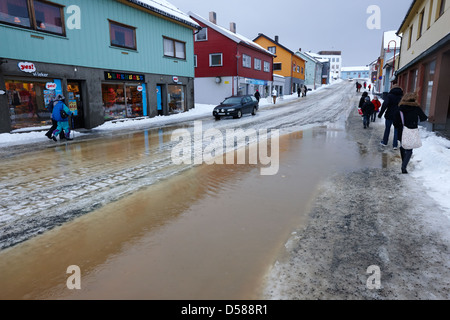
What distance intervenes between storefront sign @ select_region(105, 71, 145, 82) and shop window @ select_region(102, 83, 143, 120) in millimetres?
418

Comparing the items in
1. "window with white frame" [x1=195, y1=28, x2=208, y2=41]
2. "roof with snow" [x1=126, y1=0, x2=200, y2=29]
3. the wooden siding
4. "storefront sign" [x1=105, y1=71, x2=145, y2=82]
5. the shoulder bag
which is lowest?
the shoulder bag

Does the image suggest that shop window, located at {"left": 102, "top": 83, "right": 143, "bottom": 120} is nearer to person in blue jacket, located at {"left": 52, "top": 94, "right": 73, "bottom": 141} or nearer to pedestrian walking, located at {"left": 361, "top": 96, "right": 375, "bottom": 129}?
person in blue jacket, located at {"left": 52, "top": 94, "right": 73, "bottom": 141}

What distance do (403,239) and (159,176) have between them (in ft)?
14.8

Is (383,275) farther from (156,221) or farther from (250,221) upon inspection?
(156,221)

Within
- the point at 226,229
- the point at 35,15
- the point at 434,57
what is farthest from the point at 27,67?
the point at 434,57

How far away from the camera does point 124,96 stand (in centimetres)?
1817

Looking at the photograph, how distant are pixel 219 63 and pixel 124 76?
16111mm

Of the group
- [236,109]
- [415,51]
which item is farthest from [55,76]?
[415,51]

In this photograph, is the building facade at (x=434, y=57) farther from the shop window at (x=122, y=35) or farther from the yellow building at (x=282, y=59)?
the yellow building at (x=282, y=59)

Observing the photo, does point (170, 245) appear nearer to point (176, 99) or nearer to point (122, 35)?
point (122, 35)

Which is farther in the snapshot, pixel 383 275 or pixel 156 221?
pixel 156 221

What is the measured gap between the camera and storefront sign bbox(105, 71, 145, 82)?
1662 centimetres

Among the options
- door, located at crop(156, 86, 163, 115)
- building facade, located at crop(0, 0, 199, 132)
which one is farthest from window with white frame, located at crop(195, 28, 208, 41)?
door, located at crop(156, 86, 163, 115)

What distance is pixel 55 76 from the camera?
1372 cm
